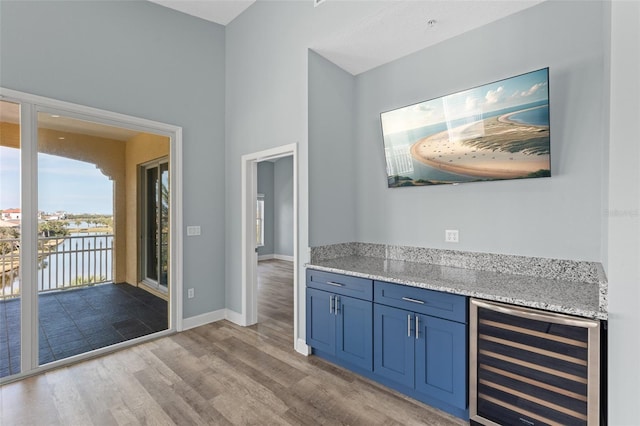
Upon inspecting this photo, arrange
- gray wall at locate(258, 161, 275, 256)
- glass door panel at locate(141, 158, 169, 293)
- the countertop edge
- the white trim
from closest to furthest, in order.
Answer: the countertop edge, glass door panel at locate(141, 158, 169, 293), the white trim, gray wall at locate(258, 161, 275, 256)

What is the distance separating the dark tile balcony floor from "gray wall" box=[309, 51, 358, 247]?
2117mm

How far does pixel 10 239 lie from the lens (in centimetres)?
258

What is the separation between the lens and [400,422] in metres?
2.05

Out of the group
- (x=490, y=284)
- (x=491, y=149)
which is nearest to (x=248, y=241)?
(x=490, y=284)

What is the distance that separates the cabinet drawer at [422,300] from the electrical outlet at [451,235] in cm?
80

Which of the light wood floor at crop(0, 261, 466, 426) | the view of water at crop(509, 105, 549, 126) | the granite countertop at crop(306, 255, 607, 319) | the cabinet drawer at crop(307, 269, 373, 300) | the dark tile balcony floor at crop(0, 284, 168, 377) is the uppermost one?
the view of water at crop(509, 105, 549, 126)

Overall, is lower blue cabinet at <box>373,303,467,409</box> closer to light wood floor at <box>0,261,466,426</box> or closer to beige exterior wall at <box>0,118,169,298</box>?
light wood floor at <box>0,261,466,426</box>

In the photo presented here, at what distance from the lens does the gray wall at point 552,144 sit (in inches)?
84.3

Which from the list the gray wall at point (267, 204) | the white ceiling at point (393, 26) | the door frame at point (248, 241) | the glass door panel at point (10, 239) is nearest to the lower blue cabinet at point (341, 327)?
the door frame at point (248, 241)

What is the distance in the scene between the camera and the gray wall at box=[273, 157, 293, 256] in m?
8.96

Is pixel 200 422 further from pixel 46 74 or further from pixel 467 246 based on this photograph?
pixel 46 74

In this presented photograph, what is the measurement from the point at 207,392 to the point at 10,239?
213 centimetres

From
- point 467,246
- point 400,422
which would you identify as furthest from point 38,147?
point 467,246

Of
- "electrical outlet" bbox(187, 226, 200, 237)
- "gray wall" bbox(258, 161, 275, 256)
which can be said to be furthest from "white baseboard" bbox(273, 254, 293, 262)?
"electrical outlet" bbox(187, 226, 200, 237)
